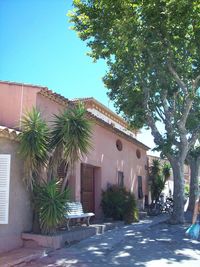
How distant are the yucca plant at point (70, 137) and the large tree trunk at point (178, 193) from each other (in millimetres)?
6363

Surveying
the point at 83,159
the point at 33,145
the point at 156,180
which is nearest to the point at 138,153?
the point at 156,180

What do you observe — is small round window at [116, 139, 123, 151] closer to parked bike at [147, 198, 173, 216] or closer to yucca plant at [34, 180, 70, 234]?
parked bike at [147, 198, 173, 216]

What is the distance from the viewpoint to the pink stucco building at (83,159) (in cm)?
1006

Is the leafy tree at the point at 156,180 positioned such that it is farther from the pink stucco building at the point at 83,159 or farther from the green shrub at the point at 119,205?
the green shrub at the point at 119,205

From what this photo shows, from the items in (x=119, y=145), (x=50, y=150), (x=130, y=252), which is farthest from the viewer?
(x=119, y=145)

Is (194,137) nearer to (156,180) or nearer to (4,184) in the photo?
(156,180)

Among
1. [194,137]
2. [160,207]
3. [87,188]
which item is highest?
[194,137]

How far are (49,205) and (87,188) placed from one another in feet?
18.4

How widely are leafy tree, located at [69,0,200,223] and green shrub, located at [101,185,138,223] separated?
5.84 feet

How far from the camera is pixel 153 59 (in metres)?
14.7

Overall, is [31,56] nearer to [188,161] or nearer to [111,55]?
[111,55]

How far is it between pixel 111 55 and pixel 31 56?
14.3 ft

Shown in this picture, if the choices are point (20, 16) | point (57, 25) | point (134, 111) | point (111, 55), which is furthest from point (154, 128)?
point (20, 16)

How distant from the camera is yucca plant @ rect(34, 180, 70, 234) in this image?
10180 mm
